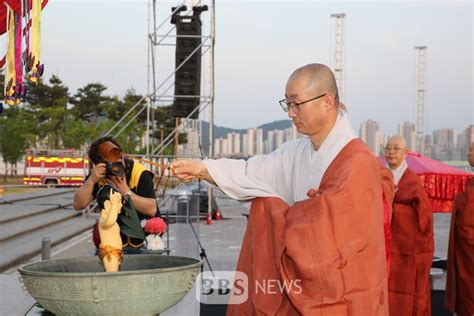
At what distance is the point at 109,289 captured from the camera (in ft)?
8.37

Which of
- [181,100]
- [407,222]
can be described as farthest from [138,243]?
[181,100]

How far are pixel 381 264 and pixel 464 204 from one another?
3.63 metres

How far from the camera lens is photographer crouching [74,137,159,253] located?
3607 millimetres

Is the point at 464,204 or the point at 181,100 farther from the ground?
the point at 181,100

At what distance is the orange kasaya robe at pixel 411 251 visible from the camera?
6.07 m

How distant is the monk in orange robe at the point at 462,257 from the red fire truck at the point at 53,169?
30007 millimetres

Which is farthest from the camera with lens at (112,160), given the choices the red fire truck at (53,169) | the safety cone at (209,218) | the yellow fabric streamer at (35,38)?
the red fire truck at (53,169)

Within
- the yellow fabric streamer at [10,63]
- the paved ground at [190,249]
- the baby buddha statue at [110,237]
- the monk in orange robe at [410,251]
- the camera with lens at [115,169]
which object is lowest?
the paved ground at [190,249]

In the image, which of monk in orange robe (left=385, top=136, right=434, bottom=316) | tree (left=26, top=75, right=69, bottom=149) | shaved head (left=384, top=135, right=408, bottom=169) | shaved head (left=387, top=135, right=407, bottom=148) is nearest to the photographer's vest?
monk in orange robe (left=385, top=136, right=434, bottom=316)

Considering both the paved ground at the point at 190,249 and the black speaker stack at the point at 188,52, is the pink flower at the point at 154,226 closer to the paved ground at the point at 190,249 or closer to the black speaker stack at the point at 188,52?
the paved ground at the point at 190,249

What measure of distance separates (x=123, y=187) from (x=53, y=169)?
3268 centimetres

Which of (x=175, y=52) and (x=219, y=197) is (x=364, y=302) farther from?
(x=219, y=197)

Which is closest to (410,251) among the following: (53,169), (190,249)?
(190,249)

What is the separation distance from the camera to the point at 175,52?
619 inches
